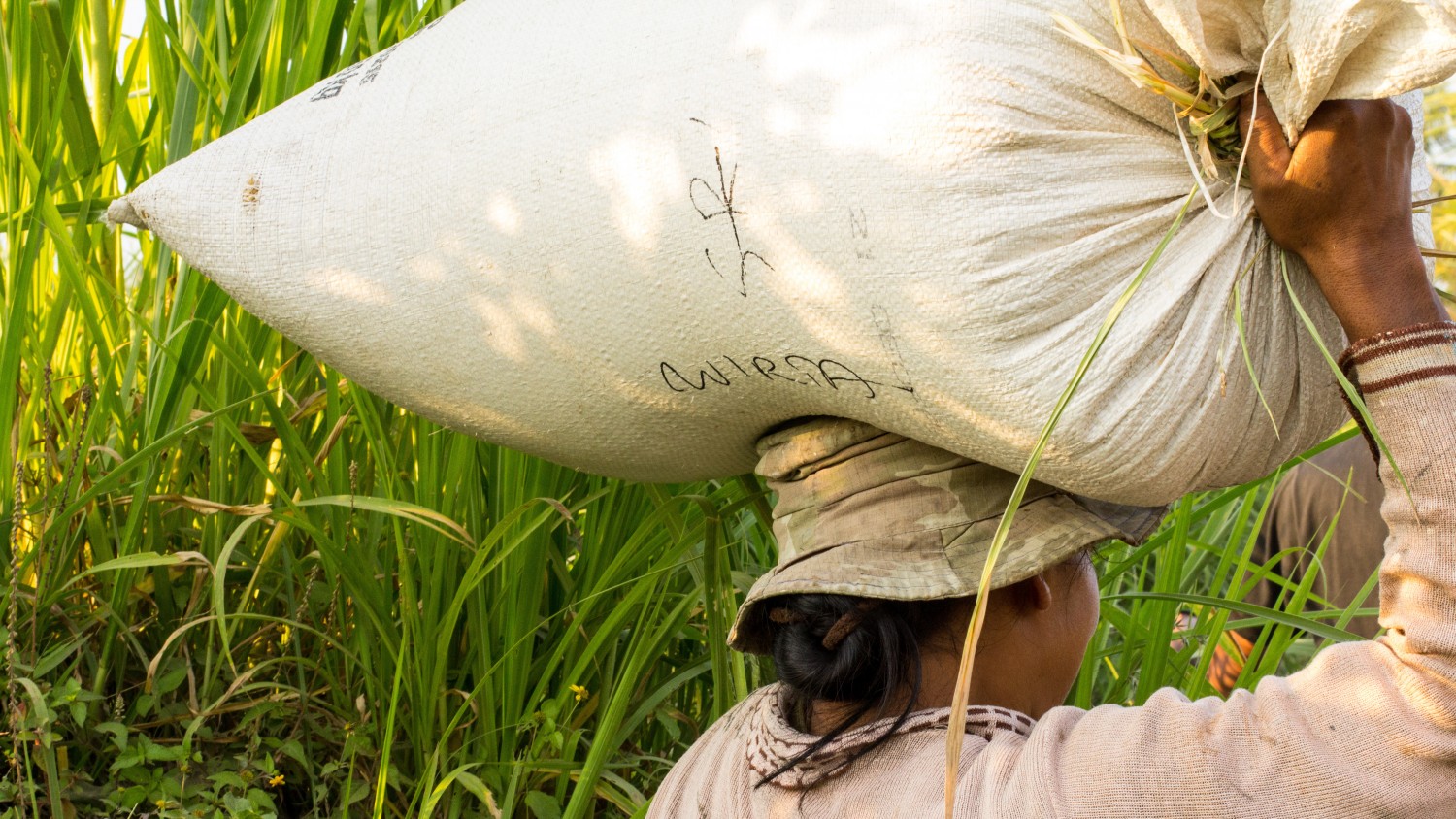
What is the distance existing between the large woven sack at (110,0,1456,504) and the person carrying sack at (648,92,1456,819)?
0.07 metres

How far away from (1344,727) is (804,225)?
1.71ft

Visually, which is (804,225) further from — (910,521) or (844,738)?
(844,738)

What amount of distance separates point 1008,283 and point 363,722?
952 mm

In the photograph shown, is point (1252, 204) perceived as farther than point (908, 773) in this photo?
No

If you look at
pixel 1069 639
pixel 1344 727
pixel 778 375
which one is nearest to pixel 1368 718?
pixel 1344 727

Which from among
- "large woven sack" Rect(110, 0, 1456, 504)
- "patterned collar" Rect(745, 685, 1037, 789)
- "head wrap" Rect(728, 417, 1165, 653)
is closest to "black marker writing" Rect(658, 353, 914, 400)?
"large woven sack" Rect(110, 0, 1456, 504)

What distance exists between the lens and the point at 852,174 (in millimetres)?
968

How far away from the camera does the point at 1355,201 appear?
0.95 metres

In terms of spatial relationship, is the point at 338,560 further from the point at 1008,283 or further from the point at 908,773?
the point at 1008,283

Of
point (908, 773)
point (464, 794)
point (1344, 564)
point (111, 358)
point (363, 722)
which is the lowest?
point (1344, 564)

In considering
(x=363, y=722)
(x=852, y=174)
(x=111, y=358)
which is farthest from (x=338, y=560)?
(x=852, y=174)

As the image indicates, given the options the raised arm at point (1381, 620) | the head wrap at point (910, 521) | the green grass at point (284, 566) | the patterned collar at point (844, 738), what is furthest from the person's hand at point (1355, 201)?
the green grass at point (284, 566)

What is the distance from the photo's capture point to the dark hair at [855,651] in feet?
3.79

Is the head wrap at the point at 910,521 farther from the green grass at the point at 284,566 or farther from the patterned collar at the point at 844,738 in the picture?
the green grass at the point at 284,566
